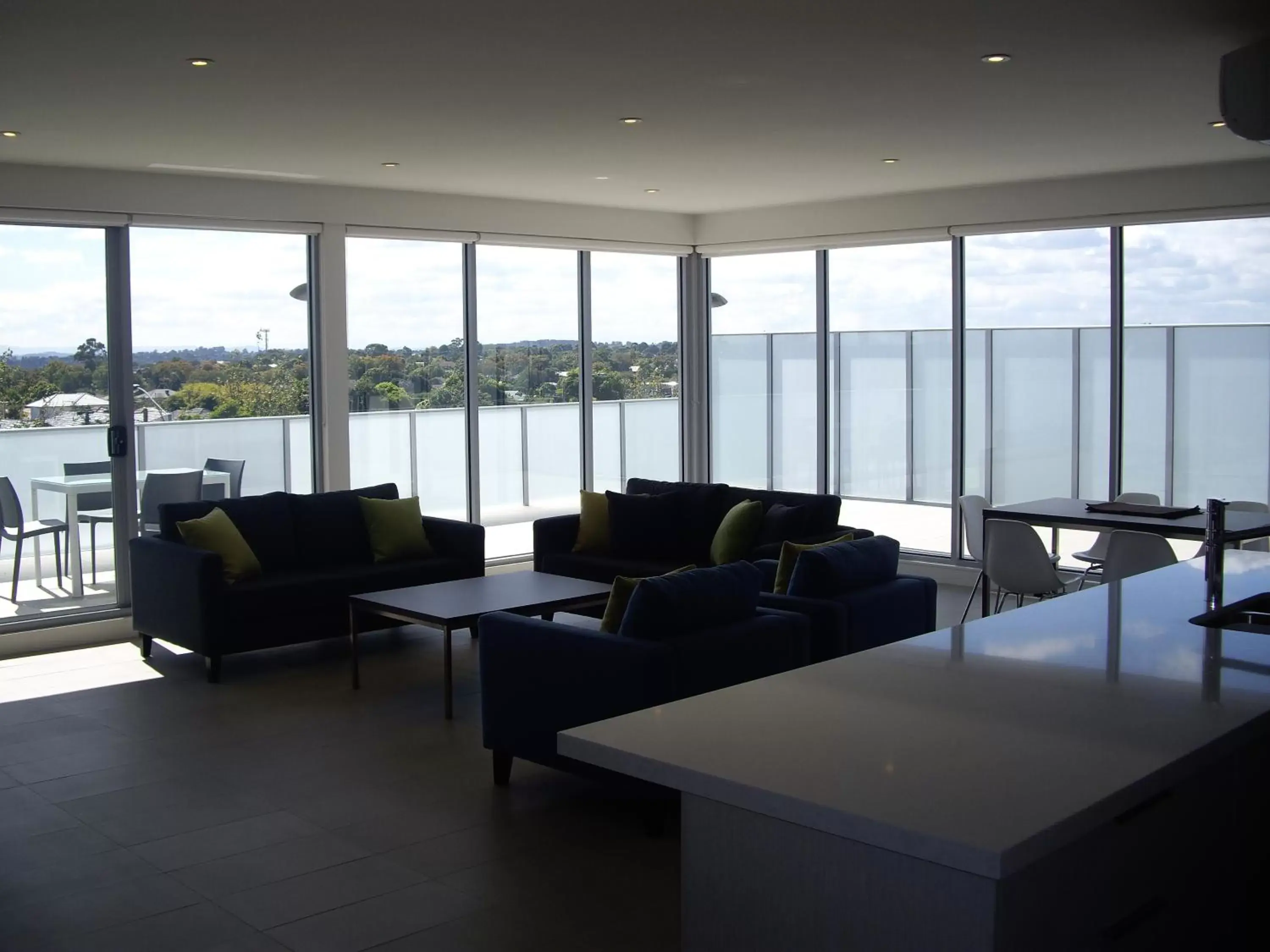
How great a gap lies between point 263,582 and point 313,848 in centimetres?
268

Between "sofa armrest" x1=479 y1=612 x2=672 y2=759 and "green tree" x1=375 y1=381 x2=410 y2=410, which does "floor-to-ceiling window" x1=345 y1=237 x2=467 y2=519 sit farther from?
"sofa armrest" x1=479 y1=612 x2=672 y2=759

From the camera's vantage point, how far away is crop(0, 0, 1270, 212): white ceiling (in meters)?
3.92

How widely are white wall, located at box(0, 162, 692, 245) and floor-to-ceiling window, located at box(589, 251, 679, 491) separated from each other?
34 centimetres

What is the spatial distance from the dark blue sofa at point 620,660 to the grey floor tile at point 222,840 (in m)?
0.79

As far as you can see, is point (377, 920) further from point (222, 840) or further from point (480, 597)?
point (480, 597)

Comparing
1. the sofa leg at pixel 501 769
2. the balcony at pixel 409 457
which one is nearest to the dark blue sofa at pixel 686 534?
the balcony at pixel 409 457

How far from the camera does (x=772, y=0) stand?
3754 millimetres

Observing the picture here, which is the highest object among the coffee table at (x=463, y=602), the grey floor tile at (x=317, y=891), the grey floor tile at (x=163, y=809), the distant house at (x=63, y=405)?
the distant house at (x=63, y=405)

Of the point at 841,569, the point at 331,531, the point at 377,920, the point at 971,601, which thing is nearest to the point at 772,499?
the point at 971,601

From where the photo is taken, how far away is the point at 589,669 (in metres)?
4.12

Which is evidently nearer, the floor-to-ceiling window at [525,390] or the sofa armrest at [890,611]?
the sofa armrest at [890,611]

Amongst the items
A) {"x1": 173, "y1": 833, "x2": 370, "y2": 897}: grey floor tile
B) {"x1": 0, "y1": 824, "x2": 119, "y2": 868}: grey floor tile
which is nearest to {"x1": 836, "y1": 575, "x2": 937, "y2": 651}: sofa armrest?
{"x1": 173, "y1": 833, "x2": 370, "y2": 897}: grey floor tile

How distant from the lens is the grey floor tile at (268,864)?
371cm

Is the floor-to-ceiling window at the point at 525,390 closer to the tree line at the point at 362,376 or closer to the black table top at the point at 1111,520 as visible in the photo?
the tree line at the point at 362,376
